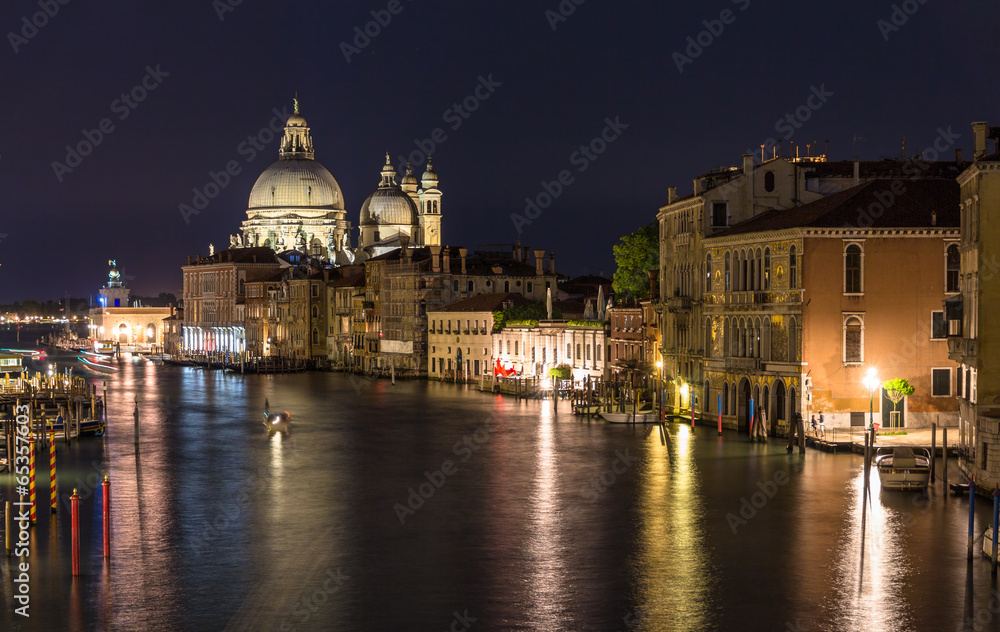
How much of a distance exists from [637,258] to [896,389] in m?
27.0

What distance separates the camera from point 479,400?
6009cm

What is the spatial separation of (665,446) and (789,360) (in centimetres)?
425

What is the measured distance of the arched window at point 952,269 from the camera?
125ft

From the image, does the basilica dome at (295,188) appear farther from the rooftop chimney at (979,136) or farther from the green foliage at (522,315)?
the rooftop chimney at (979,136)

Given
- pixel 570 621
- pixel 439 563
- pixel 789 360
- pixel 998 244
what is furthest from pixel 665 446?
pixel 570 621

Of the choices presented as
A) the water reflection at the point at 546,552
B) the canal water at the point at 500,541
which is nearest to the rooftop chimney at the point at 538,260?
the canal water at the point at 500,541

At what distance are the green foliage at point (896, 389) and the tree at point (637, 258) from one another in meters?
24.9

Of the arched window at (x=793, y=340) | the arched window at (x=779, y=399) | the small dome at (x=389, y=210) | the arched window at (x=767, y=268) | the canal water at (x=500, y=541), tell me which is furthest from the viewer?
the small dome at (x=389, y=210)

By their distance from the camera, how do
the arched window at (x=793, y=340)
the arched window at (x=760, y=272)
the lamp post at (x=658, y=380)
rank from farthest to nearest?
1. the lamp post at (x=658, y=380)
2. the arched window at (x=760, y=272)
3. the arched window at (x=793, y=340)

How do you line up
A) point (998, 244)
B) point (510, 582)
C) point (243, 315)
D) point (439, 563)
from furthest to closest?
point (243, 315) → point (998, 244) → point (439, 563) → point (510, 582)

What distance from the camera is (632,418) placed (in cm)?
4644

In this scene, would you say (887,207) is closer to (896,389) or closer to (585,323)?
(896,389)

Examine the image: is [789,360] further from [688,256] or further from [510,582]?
[510,582]
